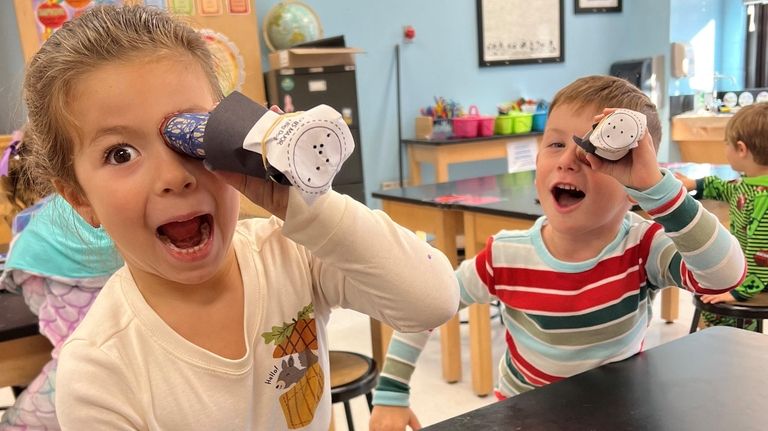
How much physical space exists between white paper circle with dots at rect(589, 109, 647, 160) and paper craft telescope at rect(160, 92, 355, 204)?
1.42 ft

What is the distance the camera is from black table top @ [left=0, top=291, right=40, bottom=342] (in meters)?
1.50

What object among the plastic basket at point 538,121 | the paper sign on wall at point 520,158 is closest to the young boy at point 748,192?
the paper sign on wall at point 520,158

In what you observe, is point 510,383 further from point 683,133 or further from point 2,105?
point 683,133

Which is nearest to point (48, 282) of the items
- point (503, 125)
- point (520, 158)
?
point (520, 158)

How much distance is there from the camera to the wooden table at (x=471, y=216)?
7.35ft

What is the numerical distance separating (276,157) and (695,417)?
555 millimetres

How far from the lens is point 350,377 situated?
1549mm

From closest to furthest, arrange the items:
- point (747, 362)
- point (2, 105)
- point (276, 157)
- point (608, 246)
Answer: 1. point (276, 157)
2. point (747, 362)
3. point (608, 246)
4. point (2, 105)

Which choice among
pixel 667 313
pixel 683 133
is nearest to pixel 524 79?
pixel 683 133

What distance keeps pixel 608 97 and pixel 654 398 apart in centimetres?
60

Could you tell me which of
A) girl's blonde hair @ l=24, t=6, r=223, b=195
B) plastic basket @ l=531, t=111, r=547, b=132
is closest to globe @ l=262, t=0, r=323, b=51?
plastic basket @ l=531, t=111, r=547, b=132

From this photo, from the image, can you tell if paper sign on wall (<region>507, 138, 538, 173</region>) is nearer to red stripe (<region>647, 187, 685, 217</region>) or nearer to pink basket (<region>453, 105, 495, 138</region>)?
pink basket (<region>453, 105, 495, 138</region>)

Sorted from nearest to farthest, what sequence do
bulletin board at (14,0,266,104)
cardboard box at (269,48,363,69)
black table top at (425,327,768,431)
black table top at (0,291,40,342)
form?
black table top at (425,327,768,431), black table top at (0,291,40,342), bulletin board at (14,0,266,104), cardboard box at (269,48,363,69)

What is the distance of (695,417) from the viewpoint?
0.73 m
